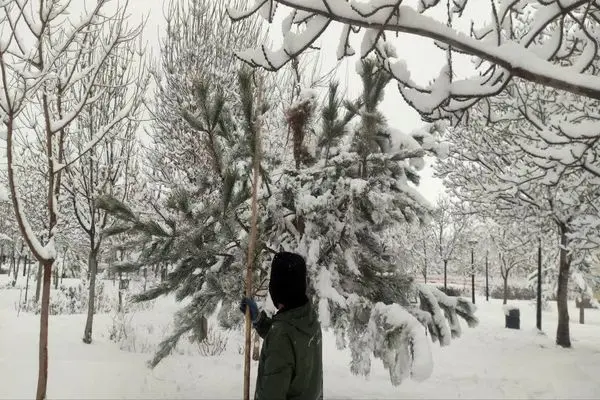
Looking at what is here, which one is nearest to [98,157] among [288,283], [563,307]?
[288,283]

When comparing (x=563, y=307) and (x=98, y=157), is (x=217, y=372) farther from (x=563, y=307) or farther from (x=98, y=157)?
(x=563, y=307)

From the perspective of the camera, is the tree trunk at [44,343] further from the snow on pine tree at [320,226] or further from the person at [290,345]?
the person at [290,345]

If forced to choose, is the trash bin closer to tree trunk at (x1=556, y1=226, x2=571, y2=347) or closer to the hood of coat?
tree trunk at (x1=556, y1=226, x2=571, y2=347)

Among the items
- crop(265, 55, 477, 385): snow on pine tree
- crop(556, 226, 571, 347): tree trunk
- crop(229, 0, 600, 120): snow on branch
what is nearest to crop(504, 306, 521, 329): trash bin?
crop(556, 226, 571, 347): tree trunk

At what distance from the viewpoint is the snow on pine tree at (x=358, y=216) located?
4199 millimetres

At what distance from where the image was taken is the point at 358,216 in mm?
4527

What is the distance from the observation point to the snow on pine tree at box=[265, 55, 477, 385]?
4.20m

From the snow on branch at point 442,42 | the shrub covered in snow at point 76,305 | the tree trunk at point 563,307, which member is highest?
the snow on branch at point 442,42

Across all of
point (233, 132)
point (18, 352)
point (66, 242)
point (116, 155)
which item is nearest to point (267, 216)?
point (233, 132)

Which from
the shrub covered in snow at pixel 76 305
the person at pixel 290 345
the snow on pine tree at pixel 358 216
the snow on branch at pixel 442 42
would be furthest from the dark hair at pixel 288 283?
the shrub covered in snow at pixel 76 305

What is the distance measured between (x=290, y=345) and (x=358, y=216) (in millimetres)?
2703

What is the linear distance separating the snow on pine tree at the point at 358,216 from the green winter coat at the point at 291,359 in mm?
1884

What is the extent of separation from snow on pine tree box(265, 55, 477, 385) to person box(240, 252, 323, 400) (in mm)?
1900

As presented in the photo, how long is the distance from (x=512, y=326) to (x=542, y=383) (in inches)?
259
